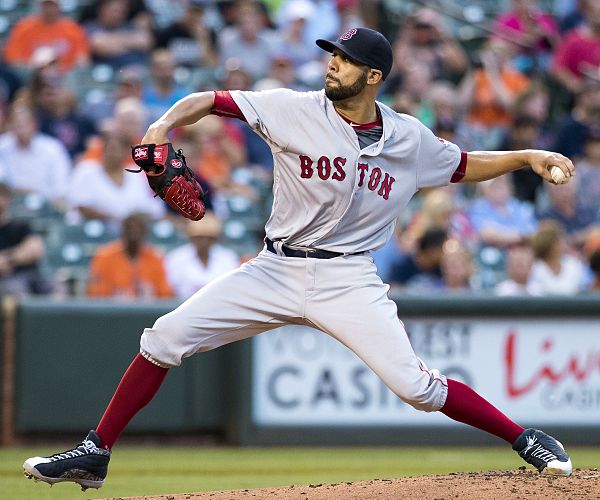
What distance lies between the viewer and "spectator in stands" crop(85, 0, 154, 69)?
11641 mm

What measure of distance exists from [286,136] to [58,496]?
2.36 m

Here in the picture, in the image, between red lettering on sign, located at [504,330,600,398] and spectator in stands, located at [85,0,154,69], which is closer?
red lettering on sign, located at [504,330,600,398]

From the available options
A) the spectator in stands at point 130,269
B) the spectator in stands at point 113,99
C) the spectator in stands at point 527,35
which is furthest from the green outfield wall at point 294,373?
→ the spectator in stands at point 527,35

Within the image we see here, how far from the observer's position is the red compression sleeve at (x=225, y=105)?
17.4ft

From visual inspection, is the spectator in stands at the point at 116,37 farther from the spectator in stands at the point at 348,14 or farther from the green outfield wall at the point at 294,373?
the green outfield wall at the point at 294,373

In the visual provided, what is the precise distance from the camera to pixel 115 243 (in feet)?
31.2

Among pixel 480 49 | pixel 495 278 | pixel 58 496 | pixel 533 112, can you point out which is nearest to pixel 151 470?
pixel 58 496

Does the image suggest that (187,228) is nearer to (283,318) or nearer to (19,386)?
(19,386)

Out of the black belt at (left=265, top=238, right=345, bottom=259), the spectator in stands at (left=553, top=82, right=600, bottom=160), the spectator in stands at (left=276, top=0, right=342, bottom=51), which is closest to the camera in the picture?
the black belt at (left=265, top=238, right=345, bottom=259)

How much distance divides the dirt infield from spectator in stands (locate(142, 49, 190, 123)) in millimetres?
6074

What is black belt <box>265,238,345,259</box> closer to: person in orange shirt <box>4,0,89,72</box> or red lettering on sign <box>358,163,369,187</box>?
red lettering on sign <box>358,163,369,187</box>

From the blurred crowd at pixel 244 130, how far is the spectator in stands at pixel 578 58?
0.8 inches

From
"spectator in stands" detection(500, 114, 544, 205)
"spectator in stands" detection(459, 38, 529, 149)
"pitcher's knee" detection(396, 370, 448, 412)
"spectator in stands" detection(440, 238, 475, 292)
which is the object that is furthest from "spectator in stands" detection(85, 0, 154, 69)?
"pitcher's knee" detection(396, 370, 448, 412)

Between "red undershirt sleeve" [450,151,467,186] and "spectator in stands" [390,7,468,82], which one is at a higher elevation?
"spectator in stands" [390,7,468,82]
